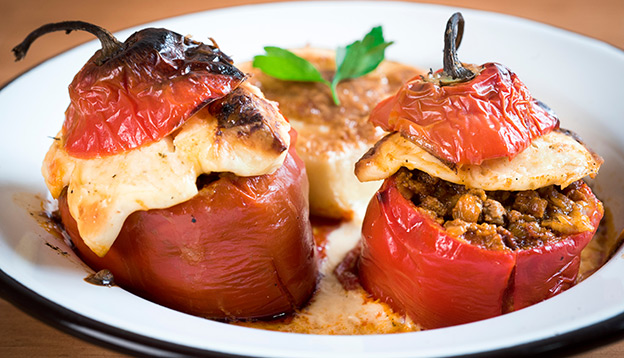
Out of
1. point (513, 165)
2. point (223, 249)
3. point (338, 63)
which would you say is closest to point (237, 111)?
point (223, 249)

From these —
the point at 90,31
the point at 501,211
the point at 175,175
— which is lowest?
the point at 501,211

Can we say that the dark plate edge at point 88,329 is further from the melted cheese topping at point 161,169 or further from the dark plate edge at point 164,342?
the melted cheese topping at point 161,169

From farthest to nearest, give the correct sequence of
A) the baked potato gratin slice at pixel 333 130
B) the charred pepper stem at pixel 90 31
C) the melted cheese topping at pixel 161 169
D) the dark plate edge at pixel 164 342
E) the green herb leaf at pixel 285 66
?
the green herb leaf at pixel 285 66, the baked potato gratin slice at pixel 333 130, the charred pepper stem at pixel 90 31, the melted cheese topping at pixel 161 169, the dark plate edge at pixel 164 342

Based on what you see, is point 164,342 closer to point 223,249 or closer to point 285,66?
point 223,249

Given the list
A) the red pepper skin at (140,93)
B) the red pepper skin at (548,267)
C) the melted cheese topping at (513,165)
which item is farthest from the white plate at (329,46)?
the red pepper skin at (140,93)

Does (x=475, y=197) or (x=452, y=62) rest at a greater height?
(x=452, y=62)

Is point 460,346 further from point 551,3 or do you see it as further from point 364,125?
point 551,3
